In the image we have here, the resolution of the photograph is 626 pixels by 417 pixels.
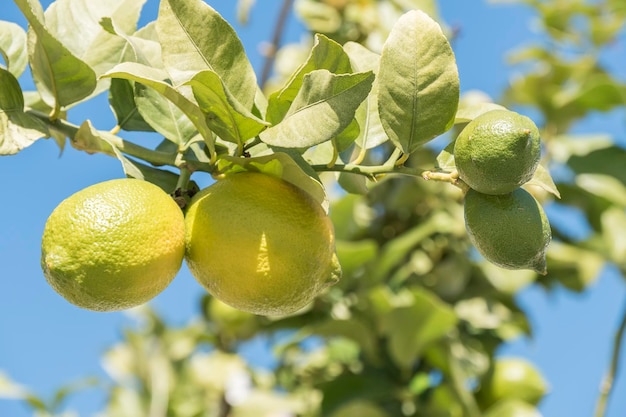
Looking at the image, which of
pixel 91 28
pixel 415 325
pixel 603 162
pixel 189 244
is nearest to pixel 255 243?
pixel 189 244

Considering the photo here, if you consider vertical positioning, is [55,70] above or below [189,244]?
above

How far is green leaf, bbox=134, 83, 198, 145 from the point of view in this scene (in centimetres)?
75

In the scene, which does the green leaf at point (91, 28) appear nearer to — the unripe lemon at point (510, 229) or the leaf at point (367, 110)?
the leaf at point (367, 110)

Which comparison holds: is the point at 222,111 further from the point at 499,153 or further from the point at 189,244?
the point at 499,153

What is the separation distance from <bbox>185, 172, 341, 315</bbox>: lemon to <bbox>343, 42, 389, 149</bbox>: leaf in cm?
11

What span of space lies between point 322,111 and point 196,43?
120mm

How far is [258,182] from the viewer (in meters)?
0.67

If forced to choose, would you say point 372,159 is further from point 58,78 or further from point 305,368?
point 58,78

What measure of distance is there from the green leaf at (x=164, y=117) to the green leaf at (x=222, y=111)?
96 millimetres

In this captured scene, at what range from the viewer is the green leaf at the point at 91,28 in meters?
0.81

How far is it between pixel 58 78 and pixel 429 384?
1248 millimetres

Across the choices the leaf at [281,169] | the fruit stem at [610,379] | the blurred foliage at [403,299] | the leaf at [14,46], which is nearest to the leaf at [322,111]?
the leaf at [281,169]

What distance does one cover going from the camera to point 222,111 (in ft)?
2.08

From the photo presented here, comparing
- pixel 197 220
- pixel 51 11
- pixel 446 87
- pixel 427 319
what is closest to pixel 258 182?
pixel 197 220
